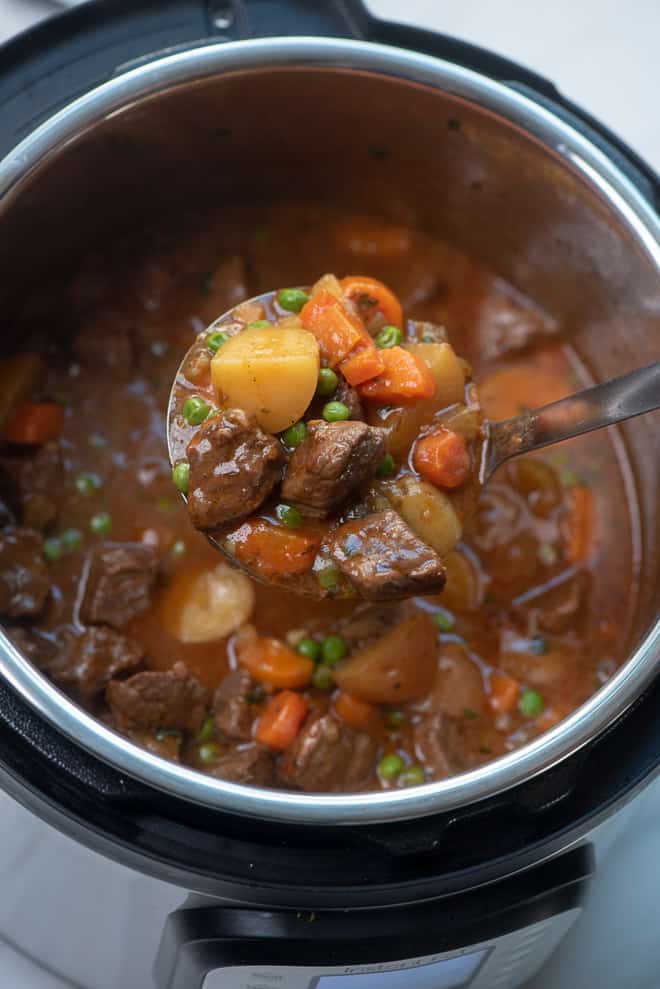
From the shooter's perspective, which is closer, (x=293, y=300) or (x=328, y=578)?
(x=328, y=578)

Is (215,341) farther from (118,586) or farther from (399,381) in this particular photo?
(118,586)

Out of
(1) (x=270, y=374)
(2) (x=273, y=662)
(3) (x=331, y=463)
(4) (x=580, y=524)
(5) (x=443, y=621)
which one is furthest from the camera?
(4) (x=580, y=524)

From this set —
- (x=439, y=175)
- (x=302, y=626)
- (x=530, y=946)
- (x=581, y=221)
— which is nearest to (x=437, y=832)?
(x=530, y=946)

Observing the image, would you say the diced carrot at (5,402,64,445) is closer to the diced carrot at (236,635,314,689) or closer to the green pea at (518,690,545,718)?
the diced carrot at (236,635,314,689)

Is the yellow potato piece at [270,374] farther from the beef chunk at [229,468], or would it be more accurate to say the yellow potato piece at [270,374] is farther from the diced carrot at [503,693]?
the diced carrot at [503,693]

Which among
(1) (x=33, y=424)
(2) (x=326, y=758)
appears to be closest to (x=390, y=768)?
(2) (x=326, y=758)

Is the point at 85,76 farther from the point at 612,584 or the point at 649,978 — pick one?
the point at 649,978

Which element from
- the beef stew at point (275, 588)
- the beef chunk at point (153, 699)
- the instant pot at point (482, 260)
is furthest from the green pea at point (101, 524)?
the instant pot at point (482, 260)
